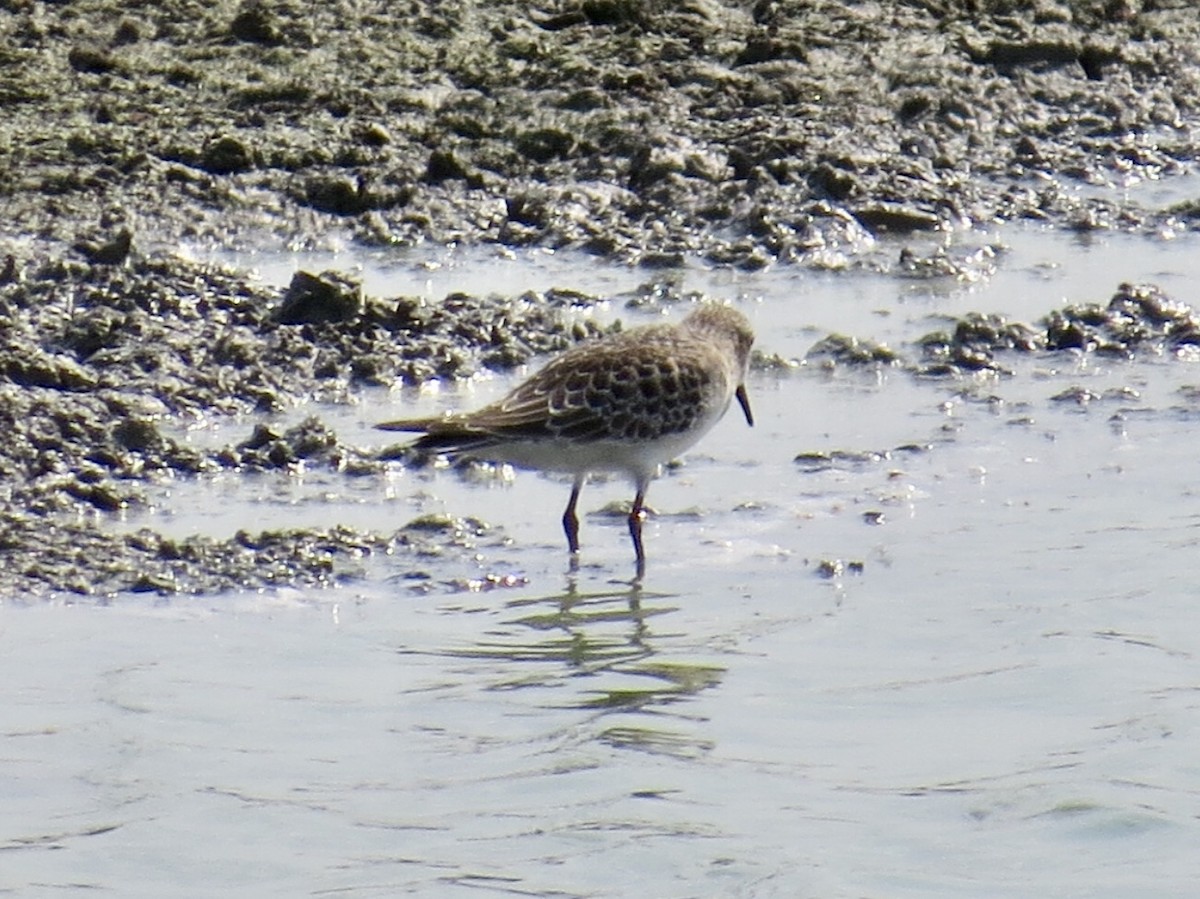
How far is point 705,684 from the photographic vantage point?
7328mm

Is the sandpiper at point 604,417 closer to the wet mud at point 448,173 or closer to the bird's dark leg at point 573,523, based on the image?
the bird's dark leg at point 573,523

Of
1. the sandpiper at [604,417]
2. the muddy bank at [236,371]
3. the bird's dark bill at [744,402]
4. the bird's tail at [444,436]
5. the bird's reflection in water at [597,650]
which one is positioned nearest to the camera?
the bird's reflection in water at [597,650]

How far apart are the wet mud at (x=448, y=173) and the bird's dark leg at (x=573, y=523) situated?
1.02 feet

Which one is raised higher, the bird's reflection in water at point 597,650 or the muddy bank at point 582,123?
the muddy bank at point 582,123

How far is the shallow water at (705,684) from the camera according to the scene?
6113 millimetres

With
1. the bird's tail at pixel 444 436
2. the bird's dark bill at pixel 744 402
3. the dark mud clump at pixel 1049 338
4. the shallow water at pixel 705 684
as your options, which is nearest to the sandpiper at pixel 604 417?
the bird's tail at pixel 444 436

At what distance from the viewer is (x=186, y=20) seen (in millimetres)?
12445

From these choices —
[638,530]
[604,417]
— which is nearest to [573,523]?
[638,530]

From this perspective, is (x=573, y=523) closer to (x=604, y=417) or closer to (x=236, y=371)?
(x=604, y=417)

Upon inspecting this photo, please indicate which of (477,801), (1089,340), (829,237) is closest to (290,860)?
(477,801)

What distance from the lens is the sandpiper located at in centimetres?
834

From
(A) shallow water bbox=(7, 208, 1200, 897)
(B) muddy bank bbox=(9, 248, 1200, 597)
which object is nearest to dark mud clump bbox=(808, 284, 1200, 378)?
(B) muddy bank bbox=(9, 248, 1200, 597)

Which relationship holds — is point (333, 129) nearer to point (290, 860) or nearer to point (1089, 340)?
point (1089, 340)

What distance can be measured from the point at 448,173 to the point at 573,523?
11.7 feet
